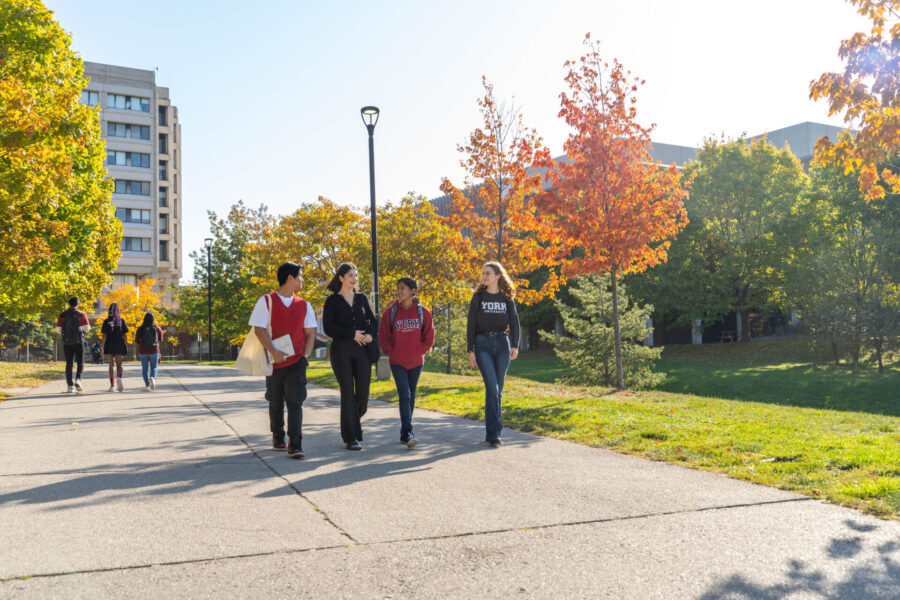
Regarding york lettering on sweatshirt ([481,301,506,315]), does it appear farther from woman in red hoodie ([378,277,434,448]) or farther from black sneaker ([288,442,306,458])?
black sneaker ([288,442,306,458])

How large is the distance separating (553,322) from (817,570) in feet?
164

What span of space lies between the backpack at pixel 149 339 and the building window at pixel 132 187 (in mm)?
58504

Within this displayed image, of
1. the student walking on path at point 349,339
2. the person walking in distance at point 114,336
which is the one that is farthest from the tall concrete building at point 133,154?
the student walking on path at point 349,339

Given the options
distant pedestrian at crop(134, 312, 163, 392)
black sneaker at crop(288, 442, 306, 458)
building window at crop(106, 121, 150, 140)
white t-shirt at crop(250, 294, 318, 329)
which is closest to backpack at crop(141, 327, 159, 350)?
distant pedestrian at crop(134, 312, 163, 392)

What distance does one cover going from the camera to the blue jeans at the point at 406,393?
767 cm

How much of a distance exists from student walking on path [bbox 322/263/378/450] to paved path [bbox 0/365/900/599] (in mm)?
394

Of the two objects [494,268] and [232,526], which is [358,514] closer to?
[232,526]

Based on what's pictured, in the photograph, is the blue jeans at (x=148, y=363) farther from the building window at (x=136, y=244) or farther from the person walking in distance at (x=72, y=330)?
the building window at (x=136, y=244)

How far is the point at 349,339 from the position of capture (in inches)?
288

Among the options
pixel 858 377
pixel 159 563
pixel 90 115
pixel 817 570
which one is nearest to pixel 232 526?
pixel 159 563

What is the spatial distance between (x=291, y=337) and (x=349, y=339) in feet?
2.11

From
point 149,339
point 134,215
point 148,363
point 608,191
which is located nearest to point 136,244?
point 134,215

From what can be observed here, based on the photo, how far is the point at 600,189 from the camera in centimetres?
1479

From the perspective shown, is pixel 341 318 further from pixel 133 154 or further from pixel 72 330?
pixel 133 154
